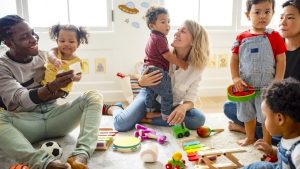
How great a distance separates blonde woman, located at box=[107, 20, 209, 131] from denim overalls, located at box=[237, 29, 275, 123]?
28 cm

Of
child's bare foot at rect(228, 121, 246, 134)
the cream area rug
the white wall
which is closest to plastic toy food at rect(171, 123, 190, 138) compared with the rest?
the cream area rug

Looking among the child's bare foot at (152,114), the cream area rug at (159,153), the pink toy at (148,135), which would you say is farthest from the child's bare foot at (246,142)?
the child's bare foot at (152,114)

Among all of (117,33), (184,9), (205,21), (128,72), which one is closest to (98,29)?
(117,33)

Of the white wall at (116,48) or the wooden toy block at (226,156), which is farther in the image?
the white wall at (116,48)

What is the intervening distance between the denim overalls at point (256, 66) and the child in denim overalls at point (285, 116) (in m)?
0.44

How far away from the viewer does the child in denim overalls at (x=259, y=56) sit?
5.14 ft

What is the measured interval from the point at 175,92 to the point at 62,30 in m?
0.73

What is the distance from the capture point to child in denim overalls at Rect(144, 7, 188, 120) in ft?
5.96

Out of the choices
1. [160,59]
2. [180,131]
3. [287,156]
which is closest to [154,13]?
[160,59]

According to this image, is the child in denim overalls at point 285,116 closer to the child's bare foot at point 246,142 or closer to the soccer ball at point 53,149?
the child's bare foot at point 246,142

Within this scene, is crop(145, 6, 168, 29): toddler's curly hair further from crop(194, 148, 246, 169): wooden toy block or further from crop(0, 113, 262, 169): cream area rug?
crop(194, 148, 246, 169): wooden toy block

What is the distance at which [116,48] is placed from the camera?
106 inches

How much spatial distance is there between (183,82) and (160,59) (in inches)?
7.4

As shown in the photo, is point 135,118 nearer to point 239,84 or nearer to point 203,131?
point 203,131
